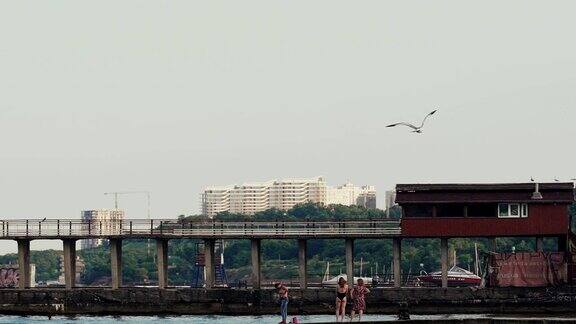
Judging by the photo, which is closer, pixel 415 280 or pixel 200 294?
pixel 200 294

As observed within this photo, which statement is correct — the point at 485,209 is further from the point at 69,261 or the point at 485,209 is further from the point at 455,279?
the point at 455,279

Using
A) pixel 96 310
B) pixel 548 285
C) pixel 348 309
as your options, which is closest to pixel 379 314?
pixel 348 309

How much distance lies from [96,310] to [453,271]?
60.9 meters

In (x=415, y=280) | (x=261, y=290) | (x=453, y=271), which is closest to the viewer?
(x=261, y=290)

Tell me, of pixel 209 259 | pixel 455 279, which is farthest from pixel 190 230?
pixel 455 279

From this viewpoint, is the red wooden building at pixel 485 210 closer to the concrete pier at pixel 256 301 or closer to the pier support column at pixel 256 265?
the concrete pier at pixel 256 301

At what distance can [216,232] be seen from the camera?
12012cm

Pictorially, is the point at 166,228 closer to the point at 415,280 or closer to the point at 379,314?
the point at 379,314

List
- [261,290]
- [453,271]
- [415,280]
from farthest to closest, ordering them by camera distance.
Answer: [453,271] < [415,280] < [261,290]

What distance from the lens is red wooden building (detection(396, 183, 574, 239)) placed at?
377 ft

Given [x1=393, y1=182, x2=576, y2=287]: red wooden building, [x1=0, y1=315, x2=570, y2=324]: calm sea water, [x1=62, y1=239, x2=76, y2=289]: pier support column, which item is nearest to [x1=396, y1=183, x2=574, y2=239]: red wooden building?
[x1=393, y1=182, x2=576, y2=287]: red wooden building

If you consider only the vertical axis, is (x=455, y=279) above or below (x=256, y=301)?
below

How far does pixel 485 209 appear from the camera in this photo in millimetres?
116125

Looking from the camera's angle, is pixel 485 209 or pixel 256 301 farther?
pixel 256 301
